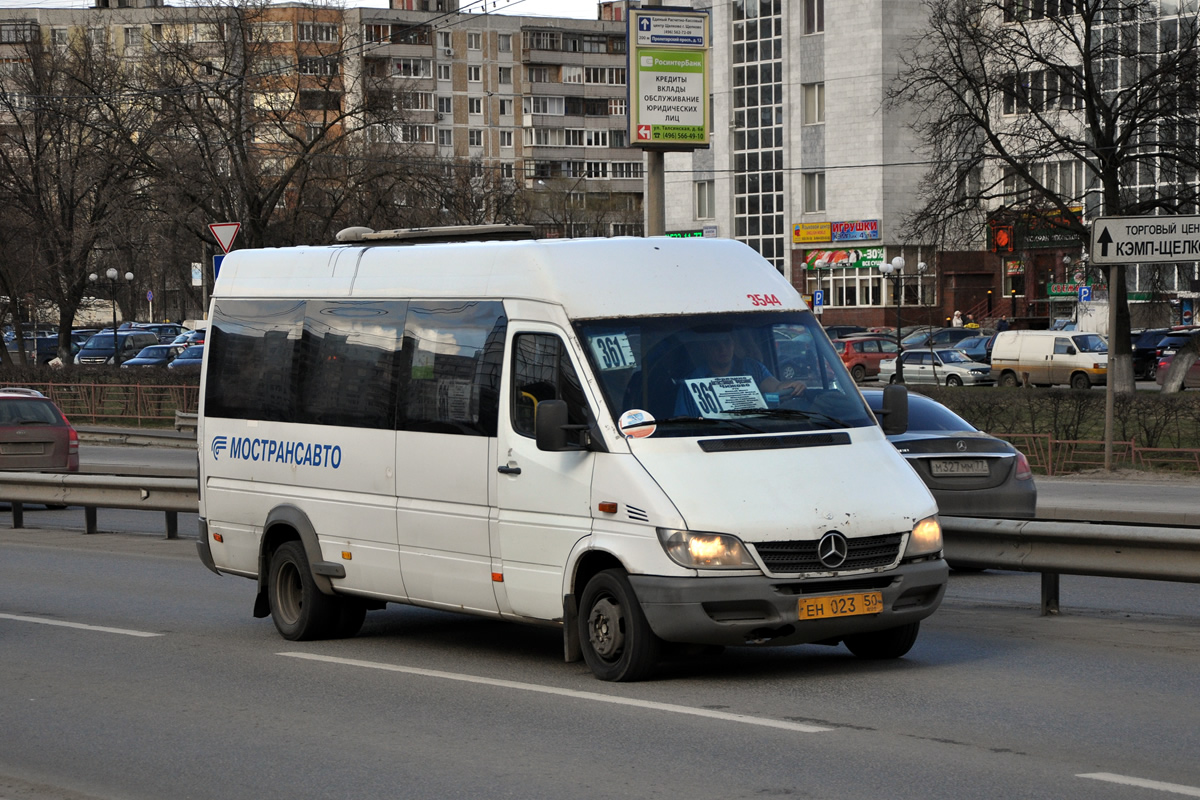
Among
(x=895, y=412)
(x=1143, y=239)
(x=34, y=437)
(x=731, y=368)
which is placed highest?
(x=1143, y=239)

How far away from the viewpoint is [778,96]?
8662 centimetres

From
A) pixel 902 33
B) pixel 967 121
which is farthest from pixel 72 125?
pixel 902 33

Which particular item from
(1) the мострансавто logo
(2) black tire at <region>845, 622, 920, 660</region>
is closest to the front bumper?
(2) black tire at <region>845, 622, 920, 660</region>

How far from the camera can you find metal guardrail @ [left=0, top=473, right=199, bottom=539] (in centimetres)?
1778

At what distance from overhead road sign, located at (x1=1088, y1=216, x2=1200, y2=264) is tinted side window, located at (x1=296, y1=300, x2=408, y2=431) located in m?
13.5

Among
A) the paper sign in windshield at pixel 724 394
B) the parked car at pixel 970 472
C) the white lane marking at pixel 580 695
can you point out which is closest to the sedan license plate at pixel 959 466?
the parked car at pixel 970 472

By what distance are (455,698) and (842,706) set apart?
1996 mm

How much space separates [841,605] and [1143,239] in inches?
592

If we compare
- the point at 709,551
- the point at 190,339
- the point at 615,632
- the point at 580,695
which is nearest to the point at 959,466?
the point at 615,632

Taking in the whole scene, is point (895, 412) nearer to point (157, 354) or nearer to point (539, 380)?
point (539, 380)

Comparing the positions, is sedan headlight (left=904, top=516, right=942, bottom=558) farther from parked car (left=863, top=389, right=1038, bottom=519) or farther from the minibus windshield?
parked car (left=863, top=389, right=1038, bottom=519)

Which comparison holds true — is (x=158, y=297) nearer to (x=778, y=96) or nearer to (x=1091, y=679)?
(x=778, y=96)

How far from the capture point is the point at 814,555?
829 centimetres

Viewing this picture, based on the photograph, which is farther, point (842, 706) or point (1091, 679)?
point (1091, 679)
